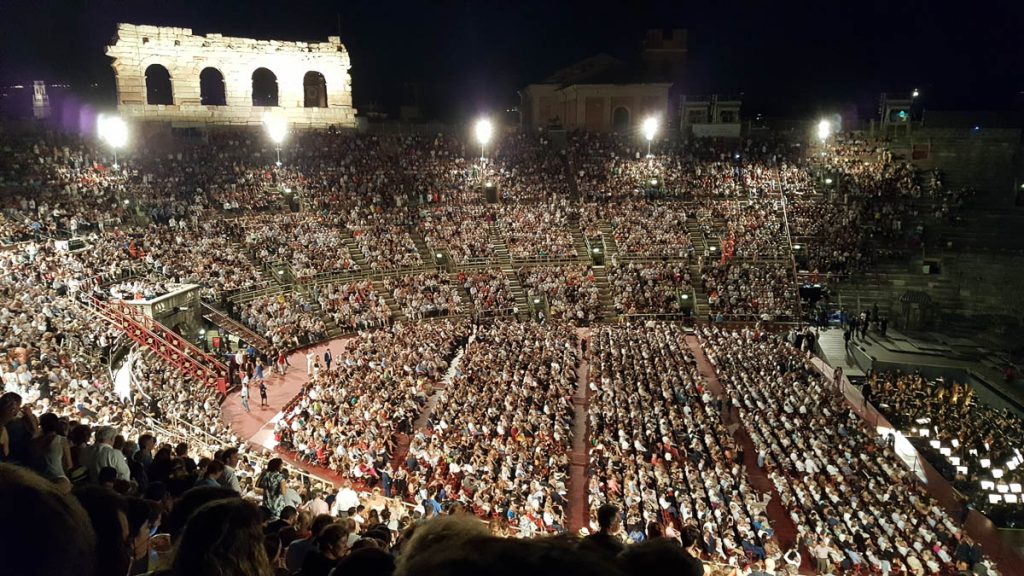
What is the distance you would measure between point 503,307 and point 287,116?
2255 cm

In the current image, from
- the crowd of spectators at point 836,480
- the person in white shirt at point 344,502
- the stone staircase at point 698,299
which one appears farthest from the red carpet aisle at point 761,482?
the stone staircase at point 698,299

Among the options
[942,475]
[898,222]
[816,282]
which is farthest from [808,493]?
[898,222]

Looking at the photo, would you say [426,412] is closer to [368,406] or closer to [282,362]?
[368,406]

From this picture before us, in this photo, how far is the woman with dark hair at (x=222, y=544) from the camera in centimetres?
254

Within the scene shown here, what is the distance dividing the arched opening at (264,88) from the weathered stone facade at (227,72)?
378 centimetres

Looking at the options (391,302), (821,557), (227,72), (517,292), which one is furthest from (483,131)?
(821,557)

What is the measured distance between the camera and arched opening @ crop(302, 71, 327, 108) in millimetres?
49719

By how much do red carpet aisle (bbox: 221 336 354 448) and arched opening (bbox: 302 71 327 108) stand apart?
1062 inches

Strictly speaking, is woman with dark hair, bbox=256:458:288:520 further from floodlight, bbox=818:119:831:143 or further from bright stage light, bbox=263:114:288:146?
floodlight, bbox=818:119:831:143

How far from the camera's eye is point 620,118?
179 feet

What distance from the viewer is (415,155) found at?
4556 cm

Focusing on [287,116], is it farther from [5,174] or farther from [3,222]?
[3,222]

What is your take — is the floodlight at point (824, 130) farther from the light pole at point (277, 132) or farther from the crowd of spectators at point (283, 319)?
the crowd of spectators at point (283, 319)

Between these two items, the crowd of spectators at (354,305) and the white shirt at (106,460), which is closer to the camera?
the white shirt at (106,460)
